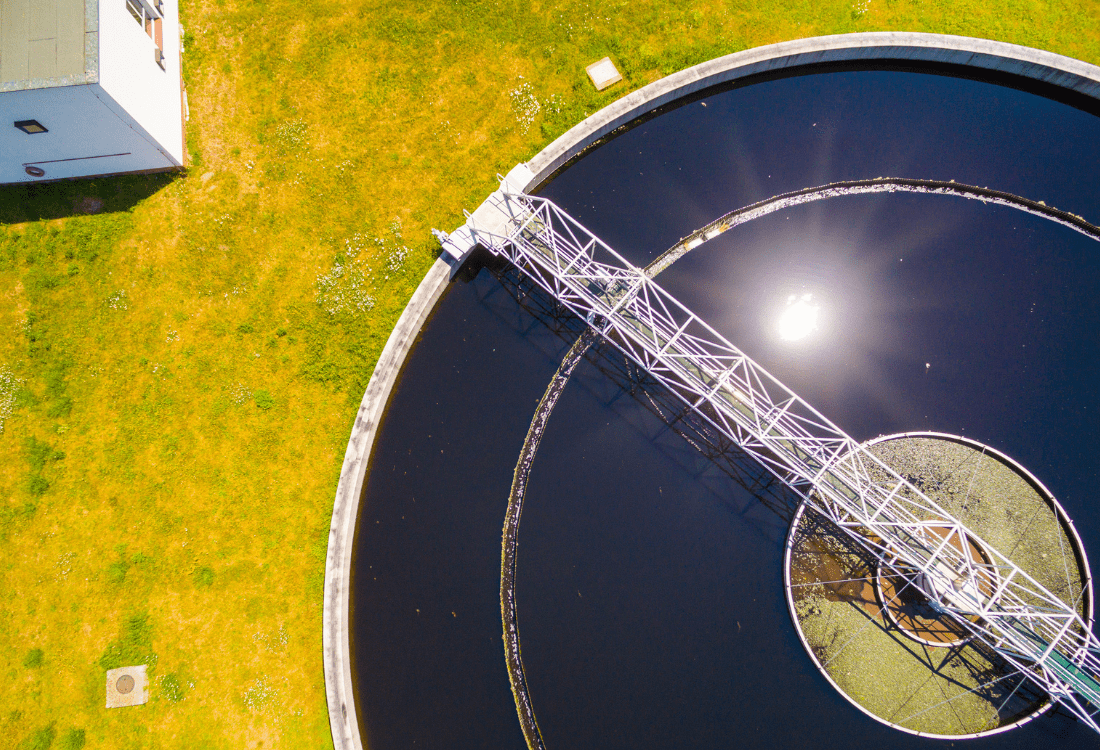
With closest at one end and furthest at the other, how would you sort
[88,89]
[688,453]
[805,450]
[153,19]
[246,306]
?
[88,89] → [805,450] → [688,453] → [153,19] → [246,306]

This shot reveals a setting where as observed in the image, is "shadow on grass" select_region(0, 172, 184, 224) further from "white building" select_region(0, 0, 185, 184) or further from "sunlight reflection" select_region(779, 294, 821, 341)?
"sunlight reflection" select_region(779, 294, 821, 341)

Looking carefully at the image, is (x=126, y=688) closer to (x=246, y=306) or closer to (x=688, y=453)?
(x=246, y=306)

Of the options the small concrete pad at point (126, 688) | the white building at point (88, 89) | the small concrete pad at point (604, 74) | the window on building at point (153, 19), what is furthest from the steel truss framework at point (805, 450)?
the small concrete pad at point (126, 688)

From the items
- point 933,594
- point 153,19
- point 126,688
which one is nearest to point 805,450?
point 933,594

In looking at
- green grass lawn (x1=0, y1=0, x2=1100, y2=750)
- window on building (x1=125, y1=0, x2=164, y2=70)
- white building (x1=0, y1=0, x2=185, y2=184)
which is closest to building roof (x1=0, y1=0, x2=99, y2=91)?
white building (x1=0, y1=0, x2=185, y2=184)

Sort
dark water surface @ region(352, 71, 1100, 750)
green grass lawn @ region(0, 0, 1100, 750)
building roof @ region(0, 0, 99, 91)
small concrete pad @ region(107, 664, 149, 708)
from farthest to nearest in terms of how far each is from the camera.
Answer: green grass lawn @ region(0, 0, 1100, 750) → small concrete pad @ region(107, 664, 149, 708) → dark water surface @ region(352, 71, 1100, 750) → building roof @ region(0, 0, 99, 91)

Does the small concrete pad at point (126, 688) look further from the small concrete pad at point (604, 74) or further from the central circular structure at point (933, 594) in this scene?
the small concrete pad at point (604, 74)
